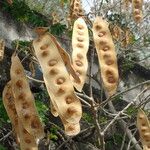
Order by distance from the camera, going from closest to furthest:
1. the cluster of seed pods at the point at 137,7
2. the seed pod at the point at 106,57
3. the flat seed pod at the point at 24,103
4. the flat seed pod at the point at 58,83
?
the flat seed pod at the point at 58,83
the flat seed pod at the point at 24,103
the seed pod at the point at 106,57
the cluster of seed pods at the point at 137,7

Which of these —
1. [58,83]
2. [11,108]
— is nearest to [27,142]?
[11,108]

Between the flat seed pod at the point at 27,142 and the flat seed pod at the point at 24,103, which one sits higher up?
the flat seed pod at the point at 24,103

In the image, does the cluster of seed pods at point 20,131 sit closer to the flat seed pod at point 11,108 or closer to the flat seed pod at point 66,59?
the flat seed pod at point 11,108

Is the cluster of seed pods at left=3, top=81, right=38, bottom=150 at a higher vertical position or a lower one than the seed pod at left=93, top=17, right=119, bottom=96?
lower

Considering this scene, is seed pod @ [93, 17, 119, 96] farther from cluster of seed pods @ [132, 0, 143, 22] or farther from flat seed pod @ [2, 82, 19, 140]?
cluster of seed pods @ [132, 0, 143, 22]

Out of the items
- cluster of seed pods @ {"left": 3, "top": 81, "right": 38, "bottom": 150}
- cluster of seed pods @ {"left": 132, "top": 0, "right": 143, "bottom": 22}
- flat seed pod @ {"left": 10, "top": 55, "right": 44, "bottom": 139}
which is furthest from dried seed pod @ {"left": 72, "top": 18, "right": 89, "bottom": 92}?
cluster of seed pods @ {"left": 132, "top": 0, "right": 143, "bottom": 22}

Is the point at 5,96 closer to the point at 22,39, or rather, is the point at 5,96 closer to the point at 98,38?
the point at 98,38

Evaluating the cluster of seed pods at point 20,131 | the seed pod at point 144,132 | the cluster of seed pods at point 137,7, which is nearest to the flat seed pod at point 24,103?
the cluster of seed pods at point 20,131

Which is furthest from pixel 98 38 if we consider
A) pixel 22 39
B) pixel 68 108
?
pixel 22 39
